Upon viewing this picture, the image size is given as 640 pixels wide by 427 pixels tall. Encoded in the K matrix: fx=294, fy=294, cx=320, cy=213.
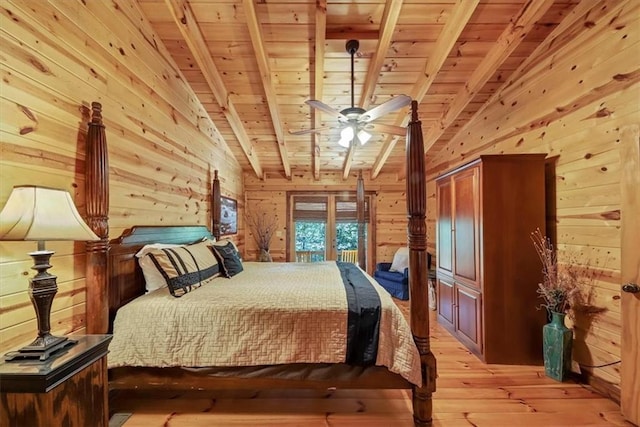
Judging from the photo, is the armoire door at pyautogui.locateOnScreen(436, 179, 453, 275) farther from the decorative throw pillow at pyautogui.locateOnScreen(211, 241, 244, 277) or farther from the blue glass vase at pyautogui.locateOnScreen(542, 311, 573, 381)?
the decorative throw pillow at pyautogui.locateOnScreen(211, 241, 244, 277)

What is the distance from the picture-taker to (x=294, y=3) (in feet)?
8.14

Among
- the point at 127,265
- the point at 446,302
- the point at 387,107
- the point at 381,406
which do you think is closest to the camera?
the point at 381,406

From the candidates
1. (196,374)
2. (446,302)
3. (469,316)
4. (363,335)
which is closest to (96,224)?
(196,374)

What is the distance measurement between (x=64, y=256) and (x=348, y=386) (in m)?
1.94

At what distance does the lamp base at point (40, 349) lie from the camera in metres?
1.26

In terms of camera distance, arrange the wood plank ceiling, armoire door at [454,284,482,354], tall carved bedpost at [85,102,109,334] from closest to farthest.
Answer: tall carved bedpost at [85,102,109,334], the wood plank ceiling, armoire door at [454,284,482,354]

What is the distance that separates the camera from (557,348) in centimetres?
243

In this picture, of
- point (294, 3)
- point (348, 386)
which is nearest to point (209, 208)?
point (294, 3)

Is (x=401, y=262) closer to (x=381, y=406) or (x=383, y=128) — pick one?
(x=383, y=128)

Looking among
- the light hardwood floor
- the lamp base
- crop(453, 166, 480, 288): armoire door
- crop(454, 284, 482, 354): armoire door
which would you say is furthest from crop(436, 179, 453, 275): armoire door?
the lamp base

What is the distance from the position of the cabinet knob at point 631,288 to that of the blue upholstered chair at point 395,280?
2.65 meters

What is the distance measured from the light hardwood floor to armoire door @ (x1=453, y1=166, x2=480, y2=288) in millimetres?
975

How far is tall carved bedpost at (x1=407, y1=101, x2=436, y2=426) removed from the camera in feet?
6.19

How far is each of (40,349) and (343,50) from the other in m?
3.14
